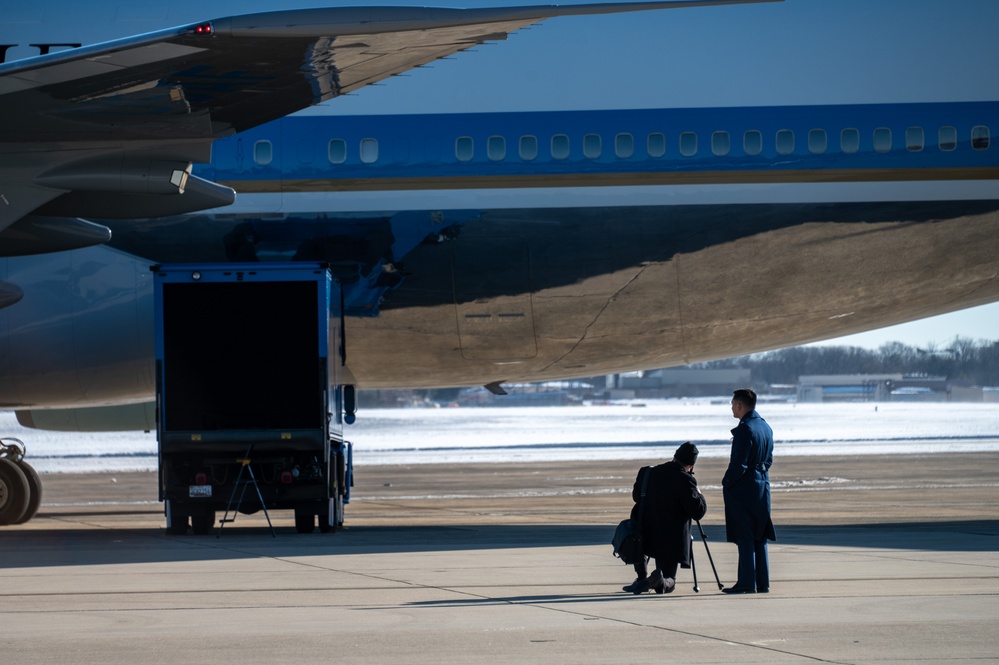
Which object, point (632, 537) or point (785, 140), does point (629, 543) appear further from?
point (785, 140)

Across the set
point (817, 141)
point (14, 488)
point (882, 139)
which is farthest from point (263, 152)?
point (882, 139)

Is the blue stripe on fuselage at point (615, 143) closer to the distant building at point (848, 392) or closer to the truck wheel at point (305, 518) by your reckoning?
the truck wheel at point (305, 518)

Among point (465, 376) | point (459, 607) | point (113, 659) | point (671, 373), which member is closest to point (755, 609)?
point (459, 607)

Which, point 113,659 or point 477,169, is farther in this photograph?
point 477,169

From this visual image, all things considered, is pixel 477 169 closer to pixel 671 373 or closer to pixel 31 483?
pixel 31 483

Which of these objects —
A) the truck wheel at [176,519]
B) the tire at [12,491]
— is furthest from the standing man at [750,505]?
the tire at [12,491]

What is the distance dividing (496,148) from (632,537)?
6.29m

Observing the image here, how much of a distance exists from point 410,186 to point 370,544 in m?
4.04

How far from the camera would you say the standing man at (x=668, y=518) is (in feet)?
31.0

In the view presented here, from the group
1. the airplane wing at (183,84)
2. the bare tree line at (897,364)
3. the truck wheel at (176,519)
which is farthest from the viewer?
the bare tree line at (897,364)

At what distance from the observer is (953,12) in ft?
48.6

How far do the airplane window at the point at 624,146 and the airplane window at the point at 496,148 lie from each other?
125 centimetres

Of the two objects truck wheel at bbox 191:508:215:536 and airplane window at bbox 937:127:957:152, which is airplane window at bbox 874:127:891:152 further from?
truck wheel at bbox 191:508:215:536

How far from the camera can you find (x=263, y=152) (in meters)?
14.7
